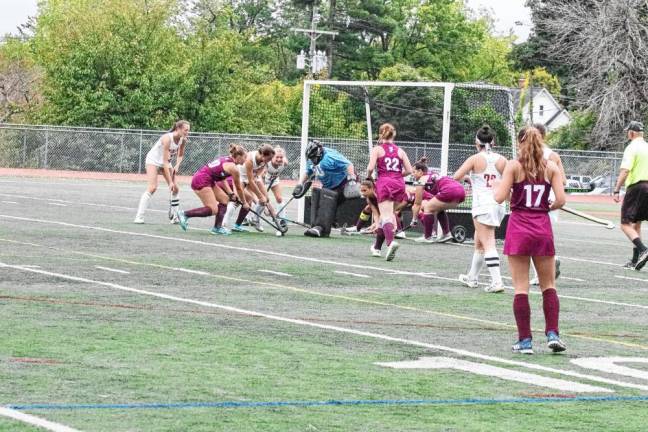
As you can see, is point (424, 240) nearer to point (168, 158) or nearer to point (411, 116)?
point (168, 158)

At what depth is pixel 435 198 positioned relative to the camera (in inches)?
863

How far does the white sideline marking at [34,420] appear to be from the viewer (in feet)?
22.3

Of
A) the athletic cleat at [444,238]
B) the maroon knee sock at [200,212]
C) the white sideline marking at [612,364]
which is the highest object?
the white sideline marking at [612,364]

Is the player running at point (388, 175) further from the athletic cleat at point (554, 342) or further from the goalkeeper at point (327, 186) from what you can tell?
the athletic cleat at point (554, 342)

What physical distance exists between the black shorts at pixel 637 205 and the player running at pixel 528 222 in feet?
29.8

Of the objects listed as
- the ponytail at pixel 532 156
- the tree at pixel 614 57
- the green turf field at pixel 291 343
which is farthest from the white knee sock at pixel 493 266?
the tree at pixel 614 57

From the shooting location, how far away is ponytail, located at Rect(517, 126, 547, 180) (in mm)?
10164

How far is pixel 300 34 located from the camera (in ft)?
318

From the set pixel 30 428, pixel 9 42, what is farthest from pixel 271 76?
pixel 30 428

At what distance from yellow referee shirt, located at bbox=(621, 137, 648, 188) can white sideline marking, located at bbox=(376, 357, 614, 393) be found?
387 inches

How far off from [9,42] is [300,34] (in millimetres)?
19660

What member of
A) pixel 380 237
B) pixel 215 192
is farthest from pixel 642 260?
pixel 215 192

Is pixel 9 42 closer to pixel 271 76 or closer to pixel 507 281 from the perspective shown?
pixel 271 76

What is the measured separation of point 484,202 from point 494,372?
6.12 metres
